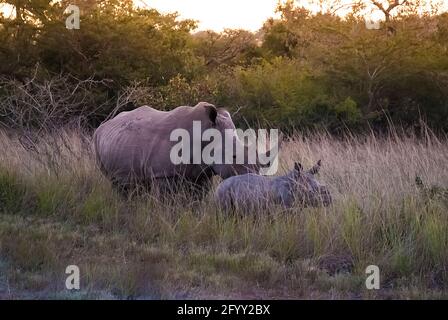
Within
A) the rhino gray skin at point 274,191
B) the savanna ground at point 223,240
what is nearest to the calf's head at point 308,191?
the rhino gray skin at point 274,191

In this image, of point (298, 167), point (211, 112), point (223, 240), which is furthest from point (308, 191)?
point (211, 112)

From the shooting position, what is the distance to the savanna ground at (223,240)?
523cm

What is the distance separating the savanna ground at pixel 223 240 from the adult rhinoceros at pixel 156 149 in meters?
0.28

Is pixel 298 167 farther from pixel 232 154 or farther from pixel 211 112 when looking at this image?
pixel 211 112

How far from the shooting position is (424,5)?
1606cm

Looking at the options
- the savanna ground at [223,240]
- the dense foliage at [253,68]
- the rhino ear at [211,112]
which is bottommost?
the savanna ground at [223,240]

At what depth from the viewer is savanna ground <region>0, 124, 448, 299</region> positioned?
5.23m

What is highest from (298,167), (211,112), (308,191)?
(211,112)

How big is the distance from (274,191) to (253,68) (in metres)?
11.2

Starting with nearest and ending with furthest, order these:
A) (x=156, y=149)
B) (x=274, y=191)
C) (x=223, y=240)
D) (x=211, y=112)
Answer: (x=223, y=240)
(x=274, y=191)
(x=211, y=112)
(x=156, y=149)

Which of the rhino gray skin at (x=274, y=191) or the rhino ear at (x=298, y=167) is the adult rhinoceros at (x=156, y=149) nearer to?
the rhino gray skin at (x=274, y=191)

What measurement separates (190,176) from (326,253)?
2199 millimetres

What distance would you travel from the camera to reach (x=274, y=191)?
6.95m

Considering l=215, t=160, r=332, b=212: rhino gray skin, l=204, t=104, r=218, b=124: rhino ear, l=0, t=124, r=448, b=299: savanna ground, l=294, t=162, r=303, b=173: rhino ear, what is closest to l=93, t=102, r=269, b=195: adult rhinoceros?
l=204, t=104, r=218, b=124: rhino ear
